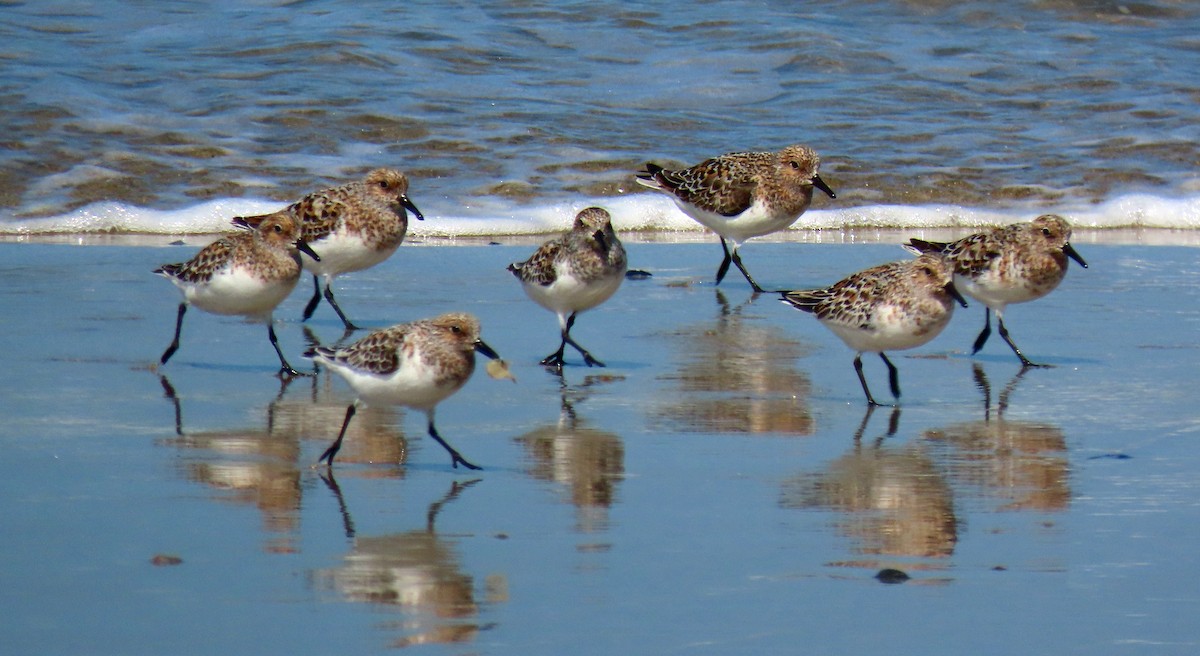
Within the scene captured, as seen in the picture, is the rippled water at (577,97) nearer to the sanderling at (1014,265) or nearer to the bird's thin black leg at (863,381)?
the sanderling at (1014,265)

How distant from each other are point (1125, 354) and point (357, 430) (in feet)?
14.3

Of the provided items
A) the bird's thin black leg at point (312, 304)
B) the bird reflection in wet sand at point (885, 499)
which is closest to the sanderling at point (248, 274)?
the bird's thin black leg at point (312, 304)

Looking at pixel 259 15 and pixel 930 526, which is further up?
pixel 259 15

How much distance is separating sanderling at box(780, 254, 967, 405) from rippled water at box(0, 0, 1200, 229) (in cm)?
739

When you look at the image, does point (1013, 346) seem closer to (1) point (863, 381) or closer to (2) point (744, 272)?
(1) point (863, 381)

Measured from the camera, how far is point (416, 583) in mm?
5152

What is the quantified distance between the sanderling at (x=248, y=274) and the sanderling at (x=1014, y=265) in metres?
3.66

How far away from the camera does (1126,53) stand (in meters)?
22.8

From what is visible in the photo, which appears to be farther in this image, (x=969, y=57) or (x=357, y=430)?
(x=969, y=57)

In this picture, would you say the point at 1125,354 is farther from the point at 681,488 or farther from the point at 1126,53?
the point at 1126,53

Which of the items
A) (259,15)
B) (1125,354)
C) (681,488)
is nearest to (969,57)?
(259,15)

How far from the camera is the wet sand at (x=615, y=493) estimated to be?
4828 millimetres

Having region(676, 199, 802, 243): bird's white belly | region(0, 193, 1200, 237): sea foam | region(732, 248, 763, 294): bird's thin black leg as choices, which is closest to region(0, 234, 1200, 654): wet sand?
region(732, 248, 763, 294): bird's thin black leg

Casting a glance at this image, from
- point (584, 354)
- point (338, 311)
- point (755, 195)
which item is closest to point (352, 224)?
point (338, 311)
